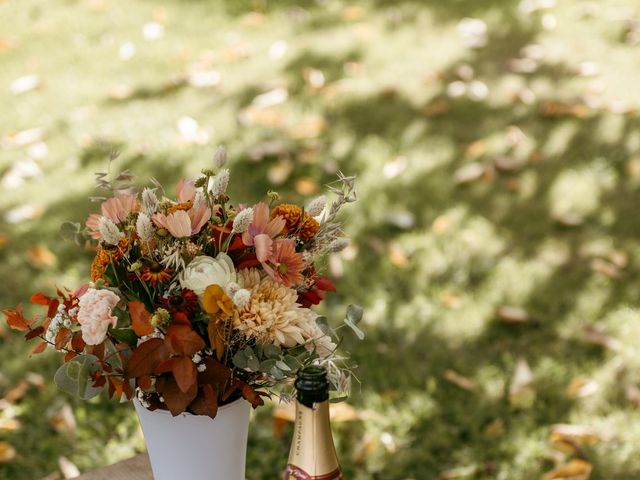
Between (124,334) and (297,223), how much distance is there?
0.31 m

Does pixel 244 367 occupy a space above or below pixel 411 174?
above

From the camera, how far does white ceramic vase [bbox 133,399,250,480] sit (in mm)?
1337

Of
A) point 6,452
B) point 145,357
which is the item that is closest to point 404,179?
point 6,452

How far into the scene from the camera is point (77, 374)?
1.23 m

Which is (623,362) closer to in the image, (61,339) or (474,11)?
(61,339)

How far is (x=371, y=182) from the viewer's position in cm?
355

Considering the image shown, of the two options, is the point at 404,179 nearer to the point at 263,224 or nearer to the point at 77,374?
the point at 263,224

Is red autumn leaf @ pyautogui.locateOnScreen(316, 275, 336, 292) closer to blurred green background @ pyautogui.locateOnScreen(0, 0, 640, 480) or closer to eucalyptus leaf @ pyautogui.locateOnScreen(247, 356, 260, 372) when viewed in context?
eucalyptus leaf @ pyautogui.locateOnScreen(247, 356, 260, 372)

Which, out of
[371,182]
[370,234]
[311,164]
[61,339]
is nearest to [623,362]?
[370,234]

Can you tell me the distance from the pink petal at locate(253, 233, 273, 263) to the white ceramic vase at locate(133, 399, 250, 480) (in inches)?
10.0

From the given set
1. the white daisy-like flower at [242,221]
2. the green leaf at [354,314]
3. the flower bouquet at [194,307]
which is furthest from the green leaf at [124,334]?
the green leaf at [354,314]

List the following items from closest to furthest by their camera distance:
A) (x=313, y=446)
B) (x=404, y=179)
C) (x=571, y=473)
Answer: (x=313, y=446) < (x=571, y=473) < (x=404, y=179)

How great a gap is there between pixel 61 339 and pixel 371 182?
94.4 inches

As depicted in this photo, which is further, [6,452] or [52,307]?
[6,452]
